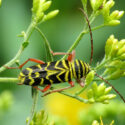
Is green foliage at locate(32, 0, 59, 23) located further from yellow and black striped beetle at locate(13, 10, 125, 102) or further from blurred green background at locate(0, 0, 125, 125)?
blurred green background at locate(0, 0, 125, 125)

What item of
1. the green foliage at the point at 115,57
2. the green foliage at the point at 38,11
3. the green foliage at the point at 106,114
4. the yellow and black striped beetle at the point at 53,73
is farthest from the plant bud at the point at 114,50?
the green foliage at the point at 106,114

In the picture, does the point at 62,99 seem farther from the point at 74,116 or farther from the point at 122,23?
the point at 122,23

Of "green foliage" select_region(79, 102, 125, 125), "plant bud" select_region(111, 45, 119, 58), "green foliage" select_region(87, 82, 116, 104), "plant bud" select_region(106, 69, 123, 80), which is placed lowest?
"green foliage" select_region(79, 102, 125, 125)

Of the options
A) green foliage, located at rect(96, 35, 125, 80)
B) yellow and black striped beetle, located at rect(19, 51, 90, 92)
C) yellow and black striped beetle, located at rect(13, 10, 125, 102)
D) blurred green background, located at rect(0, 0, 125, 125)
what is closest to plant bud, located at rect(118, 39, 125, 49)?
green foliage, located at rect(96, 35, 125, 80)

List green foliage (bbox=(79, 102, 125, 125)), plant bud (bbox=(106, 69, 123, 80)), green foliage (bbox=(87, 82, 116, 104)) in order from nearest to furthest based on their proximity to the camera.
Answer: green foliage (bbox=(87, 82, 116, 104)) → plant bud (bbox=(106, 69, 123, 80)) → green foliage (bbox=(79, 102, 125, 125))

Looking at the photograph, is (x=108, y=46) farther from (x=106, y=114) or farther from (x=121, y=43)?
(x=106, y=114)

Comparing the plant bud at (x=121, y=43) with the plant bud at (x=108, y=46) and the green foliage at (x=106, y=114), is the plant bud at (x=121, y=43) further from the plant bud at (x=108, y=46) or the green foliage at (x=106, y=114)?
the green foliage at (x=106, y=114)

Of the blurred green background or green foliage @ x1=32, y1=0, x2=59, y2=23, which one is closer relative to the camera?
green foliage @ x1=32, y1=0, x2=59, y2=23

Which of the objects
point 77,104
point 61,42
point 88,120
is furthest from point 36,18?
point 61,42

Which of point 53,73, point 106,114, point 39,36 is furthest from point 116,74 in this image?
point 39,36
